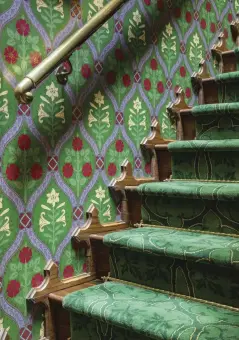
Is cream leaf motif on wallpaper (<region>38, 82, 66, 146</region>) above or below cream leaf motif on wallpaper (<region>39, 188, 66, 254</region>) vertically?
above

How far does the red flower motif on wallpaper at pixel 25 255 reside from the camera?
60.4 inches

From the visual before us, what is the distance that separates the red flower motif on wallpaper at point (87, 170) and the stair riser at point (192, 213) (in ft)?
0.83

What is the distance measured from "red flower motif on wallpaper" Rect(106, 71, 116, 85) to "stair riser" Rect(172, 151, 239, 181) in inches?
17.1

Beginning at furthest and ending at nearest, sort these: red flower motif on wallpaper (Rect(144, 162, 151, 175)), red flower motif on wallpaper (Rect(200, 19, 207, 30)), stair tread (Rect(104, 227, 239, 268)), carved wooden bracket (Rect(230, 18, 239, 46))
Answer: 1. carved wooden bracket (Rect(230, 18, 239, 46))
2. red flower motif on wallpaper (Rect(200, 19, 207, 30))
3. red flower motif on wallpaper (Rect(144, 162, 151, 175))
4. stair tread (Rect(104, 227, 239, 268))

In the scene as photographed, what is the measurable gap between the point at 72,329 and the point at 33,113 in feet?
2.59

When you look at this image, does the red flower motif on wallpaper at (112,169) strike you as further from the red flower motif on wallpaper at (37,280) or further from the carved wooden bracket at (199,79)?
the carved wooden bracket at (199,79)

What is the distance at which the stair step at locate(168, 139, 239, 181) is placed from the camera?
70.6 inches

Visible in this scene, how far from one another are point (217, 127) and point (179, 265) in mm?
871

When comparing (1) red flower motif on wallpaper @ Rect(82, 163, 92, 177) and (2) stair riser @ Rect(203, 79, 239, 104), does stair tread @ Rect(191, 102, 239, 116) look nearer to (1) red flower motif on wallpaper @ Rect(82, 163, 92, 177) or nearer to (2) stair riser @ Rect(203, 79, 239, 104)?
(2) stair riser @ Rect(203, 79, 239, 104)

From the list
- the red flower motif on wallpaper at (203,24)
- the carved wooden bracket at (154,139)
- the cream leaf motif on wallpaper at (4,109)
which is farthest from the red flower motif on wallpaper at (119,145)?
the red flower motif on wallpaper at (203,24)

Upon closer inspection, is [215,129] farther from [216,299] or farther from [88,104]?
[216,299]

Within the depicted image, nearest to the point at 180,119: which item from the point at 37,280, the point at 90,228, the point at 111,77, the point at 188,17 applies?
the point at 111,77

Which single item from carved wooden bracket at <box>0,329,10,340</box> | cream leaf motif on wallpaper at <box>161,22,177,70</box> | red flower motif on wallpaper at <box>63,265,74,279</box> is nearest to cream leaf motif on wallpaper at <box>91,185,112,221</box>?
red flower motif on wallpaper at <box>63,265,74,279</box>

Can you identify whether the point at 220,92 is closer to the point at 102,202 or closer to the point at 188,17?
the point at 188,17
